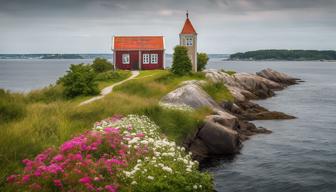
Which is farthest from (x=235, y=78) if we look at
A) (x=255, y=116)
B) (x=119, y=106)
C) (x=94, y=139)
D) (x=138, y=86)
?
(x=94, y=139)

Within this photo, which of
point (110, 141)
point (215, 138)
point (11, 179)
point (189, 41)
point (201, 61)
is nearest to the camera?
point (11, 179)

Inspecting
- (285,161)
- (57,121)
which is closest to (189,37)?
(285,161)

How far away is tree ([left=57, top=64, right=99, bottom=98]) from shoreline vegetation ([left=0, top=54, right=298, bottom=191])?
105 mm

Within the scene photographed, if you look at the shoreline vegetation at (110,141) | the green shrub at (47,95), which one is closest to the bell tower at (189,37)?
the shoreline vegetation at (110,141)

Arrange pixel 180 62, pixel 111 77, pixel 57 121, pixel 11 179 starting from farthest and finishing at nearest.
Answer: pixel 180 62
pixel 111 77
pixel 57 121
pixel 11 179

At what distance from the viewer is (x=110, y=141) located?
15266 millimetres

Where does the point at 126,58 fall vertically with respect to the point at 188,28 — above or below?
below

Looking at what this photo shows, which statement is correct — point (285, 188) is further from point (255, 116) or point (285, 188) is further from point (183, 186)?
point (255, 116)

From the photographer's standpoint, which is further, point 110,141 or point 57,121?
point 57,121

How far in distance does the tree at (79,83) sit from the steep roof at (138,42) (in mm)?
23874

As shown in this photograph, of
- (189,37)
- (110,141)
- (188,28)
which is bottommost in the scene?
(110,141)

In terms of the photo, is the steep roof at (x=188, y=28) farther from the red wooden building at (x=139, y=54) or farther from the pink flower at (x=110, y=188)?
the pink flower at (x=110, y=188)

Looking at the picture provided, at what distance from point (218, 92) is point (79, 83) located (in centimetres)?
1770

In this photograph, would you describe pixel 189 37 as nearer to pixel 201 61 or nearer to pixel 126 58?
pixel 201 61
